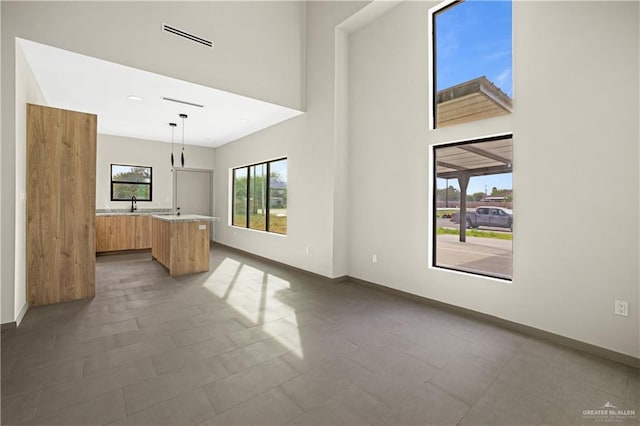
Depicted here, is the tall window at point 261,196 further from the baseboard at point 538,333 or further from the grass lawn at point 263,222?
the baseboard at point 538,333

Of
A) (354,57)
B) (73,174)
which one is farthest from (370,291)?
(73,174)

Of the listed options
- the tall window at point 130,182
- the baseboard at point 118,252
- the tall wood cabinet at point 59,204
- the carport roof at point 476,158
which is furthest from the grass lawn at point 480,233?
the tall window at point 130,182

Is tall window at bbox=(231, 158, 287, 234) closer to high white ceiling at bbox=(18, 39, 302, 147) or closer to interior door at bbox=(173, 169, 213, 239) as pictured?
high white ceiling at bbox=(18, 39, 302, 147)

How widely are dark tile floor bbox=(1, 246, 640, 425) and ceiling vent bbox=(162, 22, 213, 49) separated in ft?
10.8

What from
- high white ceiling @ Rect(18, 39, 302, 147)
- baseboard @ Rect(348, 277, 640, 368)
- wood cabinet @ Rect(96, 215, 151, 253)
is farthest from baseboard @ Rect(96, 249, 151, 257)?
baseboard @ Rect(348, 277, 640, 368)

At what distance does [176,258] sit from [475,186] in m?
4.52

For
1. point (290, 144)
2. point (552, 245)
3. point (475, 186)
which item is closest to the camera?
point (552, 245)

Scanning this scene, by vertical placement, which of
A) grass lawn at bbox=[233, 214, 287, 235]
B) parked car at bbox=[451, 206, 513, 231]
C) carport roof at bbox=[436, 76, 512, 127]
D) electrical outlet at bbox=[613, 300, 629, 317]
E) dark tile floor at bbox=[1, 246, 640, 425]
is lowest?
dark tile floor at bbox=[1, 246, 640, 425]

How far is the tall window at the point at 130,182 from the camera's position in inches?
286

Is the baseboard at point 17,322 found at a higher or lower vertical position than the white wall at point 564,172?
lower

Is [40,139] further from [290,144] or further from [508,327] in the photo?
[508,327]

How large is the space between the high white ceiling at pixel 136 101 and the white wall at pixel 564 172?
277 centimetres

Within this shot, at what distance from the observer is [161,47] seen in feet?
12.0

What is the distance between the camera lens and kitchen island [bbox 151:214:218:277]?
16.4ft
